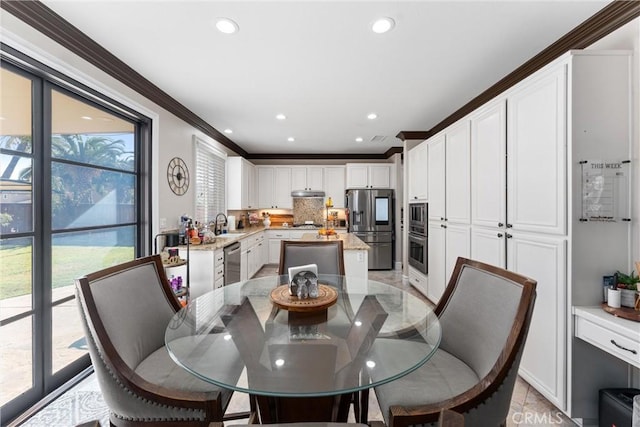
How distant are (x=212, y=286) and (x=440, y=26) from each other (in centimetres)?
324

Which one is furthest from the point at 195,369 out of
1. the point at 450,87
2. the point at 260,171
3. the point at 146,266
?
the point at 260,171

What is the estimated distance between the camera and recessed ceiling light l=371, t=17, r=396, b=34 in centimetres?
179

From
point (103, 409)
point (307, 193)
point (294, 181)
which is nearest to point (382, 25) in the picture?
point (103, 409)

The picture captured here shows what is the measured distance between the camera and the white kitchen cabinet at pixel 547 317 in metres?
1.65

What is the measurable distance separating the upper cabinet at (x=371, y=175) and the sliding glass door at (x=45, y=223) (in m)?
4.45

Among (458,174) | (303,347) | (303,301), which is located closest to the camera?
(303,347)

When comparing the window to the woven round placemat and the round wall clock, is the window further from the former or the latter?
the woven round placemat

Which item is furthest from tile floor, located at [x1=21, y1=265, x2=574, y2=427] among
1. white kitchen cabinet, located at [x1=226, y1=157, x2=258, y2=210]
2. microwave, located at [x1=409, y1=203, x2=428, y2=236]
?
white kitchen cabinet, located at [x1=226, y1=157, x2=258, y2=210]

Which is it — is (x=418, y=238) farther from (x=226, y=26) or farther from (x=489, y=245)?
(x=226, y=26)

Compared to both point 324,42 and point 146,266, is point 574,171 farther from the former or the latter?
point 146,266

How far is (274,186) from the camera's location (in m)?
6.37

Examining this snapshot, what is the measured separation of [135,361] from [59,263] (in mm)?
1297

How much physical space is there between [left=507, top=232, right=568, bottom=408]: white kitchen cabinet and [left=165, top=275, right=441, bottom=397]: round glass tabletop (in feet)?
2.76

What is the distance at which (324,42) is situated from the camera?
2.02 meters
